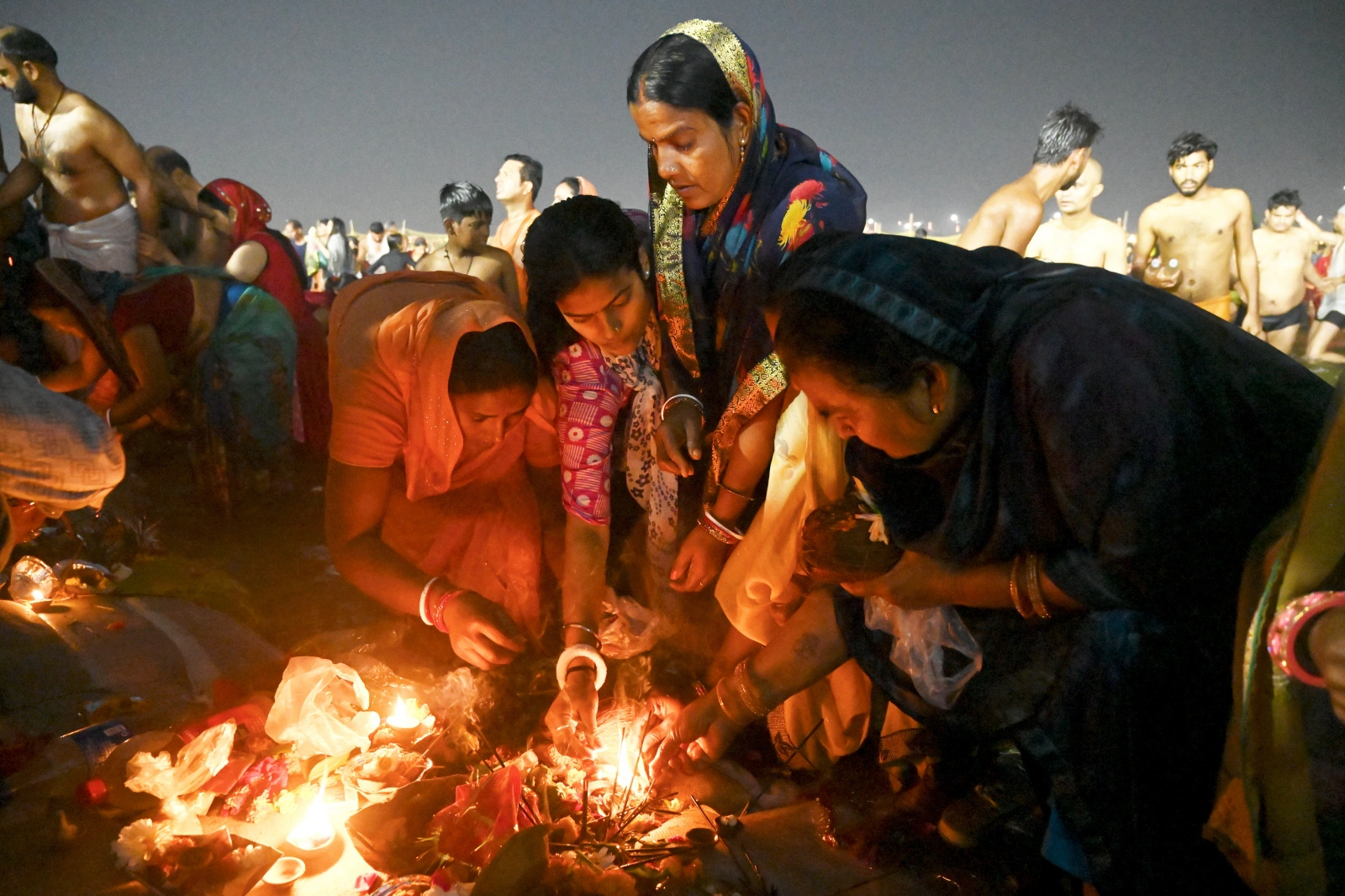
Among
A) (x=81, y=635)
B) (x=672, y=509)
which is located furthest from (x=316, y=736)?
(x=672, y=509)

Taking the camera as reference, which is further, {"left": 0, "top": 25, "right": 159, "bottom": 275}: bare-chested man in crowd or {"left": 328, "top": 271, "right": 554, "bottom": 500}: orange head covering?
{"left": 0, "top": 25, "right": 159, "bottom": 275}: bare-chested man in crowd

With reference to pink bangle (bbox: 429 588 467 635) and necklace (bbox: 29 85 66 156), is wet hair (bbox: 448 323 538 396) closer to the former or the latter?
pink bangle (bbox: 429 588 467 635)

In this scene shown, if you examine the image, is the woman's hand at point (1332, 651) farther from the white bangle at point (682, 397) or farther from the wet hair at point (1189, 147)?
the wet hair at point (1189, 147)

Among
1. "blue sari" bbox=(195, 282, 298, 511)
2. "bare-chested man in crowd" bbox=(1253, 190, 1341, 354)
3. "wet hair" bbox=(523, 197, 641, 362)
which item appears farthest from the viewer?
"bare-chested man in crowd" bbox=(1253, 190, 1341, 354)

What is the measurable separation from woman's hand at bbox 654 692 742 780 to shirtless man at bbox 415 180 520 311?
403 cm

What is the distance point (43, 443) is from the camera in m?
1.67

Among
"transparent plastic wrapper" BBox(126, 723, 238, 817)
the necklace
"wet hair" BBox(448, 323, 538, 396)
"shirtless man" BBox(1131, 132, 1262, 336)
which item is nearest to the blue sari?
the necklace

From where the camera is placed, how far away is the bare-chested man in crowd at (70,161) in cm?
534

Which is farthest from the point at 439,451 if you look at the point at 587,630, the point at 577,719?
the point at 577,719

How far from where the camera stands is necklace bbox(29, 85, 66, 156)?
536 cm

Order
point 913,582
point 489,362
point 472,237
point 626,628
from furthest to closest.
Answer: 1. point 472,237
2. point 626,628
3. point 489,362
4. point 913,582

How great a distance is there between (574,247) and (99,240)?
4.97 meters

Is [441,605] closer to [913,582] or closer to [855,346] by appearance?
[913,582]

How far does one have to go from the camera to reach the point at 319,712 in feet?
8.00
